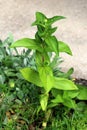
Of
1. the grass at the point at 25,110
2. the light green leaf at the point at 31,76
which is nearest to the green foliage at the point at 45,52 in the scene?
the light green leaf at the point at 31,76

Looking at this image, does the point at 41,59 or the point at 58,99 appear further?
the point at 58,99

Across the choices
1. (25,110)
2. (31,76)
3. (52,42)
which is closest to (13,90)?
(25,110)

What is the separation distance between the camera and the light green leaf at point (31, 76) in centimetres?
290

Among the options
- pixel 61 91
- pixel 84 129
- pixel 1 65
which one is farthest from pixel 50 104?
pixel 1 65

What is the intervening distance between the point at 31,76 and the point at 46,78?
0.66 ft

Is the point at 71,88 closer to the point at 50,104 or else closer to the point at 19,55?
the point at 50,104

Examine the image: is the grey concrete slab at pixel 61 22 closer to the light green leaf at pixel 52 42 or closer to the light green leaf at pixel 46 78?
the light green leaf at pixel 46 78

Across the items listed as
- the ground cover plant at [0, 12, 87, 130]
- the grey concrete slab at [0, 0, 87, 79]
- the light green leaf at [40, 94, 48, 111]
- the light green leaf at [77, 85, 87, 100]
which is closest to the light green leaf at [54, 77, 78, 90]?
the ground cover plant at [0, 12, 87, 130]

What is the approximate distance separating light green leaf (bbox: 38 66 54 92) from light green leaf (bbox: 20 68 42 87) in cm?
15

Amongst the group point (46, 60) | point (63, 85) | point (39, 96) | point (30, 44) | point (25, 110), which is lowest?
point (25, 110)

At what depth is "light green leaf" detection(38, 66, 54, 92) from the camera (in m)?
2.74

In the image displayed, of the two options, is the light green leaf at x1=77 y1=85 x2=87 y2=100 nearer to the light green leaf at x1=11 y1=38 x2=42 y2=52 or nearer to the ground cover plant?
the ground cover plant

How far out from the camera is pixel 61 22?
421cm

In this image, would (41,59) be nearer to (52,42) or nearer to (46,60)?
(46,60)
